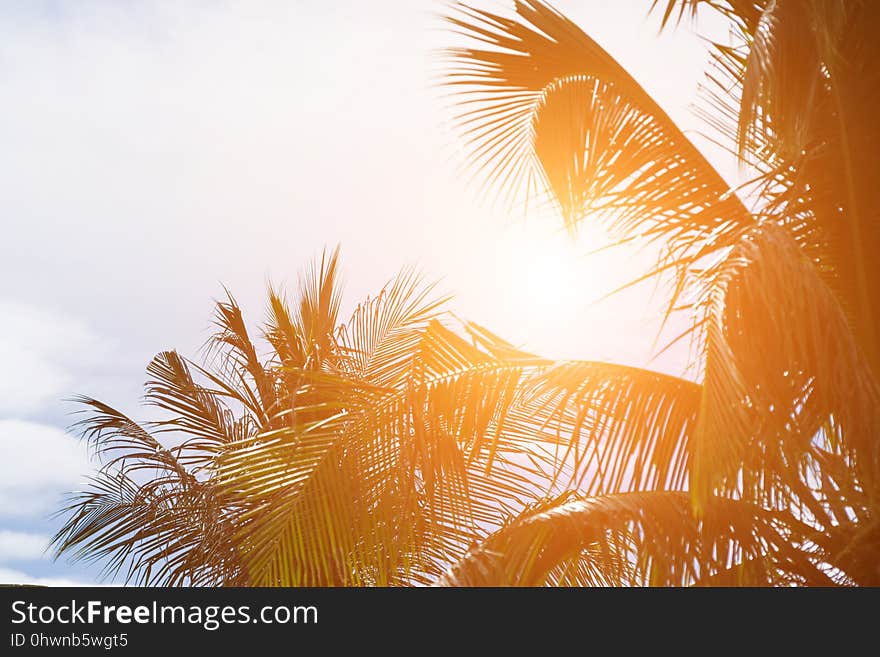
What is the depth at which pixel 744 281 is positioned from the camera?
388 cm

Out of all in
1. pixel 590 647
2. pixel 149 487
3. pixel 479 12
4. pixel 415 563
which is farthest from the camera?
pixel 149 487

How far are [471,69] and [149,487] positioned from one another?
22.9ft

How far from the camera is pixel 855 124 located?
477 cm

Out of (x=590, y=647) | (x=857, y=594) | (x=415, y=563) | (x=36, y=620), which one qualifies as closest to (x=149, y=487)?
(x=415, y=563)

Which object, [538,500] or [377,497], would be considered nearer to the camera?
[377,497]

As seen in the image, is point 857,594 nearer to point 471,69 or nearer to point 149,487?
point 471,69

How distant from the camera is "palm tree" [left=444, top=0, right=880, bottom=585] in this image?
12.4ft

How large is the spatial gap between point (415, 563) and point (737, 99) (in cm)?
385

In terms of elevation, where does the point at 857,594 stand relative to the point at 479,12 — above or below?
below

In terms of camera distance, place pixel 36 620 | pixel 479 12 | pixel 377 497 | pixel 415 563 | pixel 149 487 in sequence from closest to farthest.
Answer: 1. pixel 36 620
2. pixel 377 497
3. pixel 479 12
4. pixel 415 563
5. pixel 149 487

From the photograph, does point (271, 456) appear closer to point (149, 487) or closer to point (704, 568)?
point (704, 568)

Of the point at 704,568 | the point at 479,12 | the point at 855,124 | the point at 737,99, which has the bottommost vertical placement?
the point at 704,568

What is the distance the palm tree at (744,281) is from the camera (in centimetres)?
378

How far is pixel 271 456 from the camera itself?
15.3 ft
